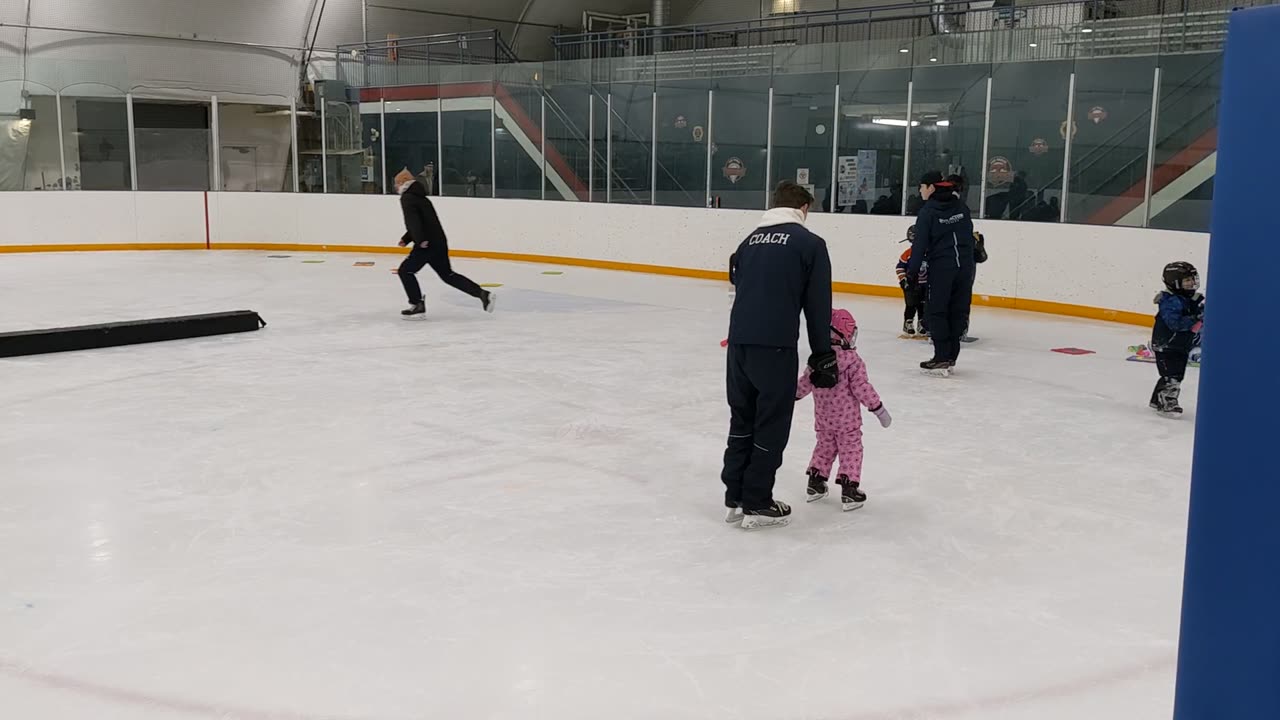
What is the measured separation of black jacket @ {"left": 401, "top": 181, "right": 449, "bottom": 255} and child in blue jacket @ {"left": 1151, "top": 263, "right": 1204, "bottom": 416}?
6049 millimetres

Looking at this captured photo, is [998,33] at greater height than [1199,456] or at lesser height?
greater

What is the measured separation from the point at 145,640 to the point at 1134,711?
2.80 m

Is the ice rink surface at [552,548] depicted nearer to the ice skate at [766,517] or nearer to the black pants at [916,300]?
the ice skate at [766,517]

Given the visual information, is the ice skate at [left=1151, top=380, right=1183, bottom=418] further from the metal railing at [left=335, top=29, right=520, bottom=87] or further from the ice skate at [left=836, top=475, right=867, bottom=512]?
the metal railing at [left=335, top=29, right=520, bottom=87]

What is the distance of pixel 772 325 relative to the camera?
417cm

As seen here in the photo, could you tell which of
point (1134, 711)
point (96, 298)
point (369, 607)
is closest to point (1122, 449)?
point (1134, 711)

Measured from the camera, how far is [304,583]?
150 inches

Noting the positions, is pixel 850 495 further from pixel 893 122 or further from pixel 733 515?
pixel 893 122

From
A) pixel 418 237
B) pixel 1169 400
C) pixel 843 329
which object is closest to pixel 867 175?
pixel 418 237

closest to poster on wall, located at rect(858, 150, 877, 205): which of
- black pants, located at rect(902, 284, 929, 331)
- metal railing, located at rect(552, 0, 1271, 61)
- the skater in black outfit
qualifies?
metal railing, located at rect(552, 0, 1271, 61)

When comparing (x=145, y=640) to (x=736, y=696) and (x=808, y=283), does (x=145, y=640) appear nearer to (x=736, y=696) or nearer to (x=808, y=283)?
(x=736, y=696)

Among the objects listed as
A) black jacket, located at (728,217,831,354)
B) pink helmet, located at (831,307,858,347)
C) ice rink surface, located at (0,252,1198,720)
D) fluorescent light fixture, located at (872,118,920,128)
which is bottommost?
ice rink surface, located at (0,252,1198,720)

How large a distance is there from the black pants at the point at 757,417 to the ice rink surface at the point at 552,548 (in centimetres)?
20

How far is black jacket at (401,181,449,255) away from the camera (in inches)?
400
